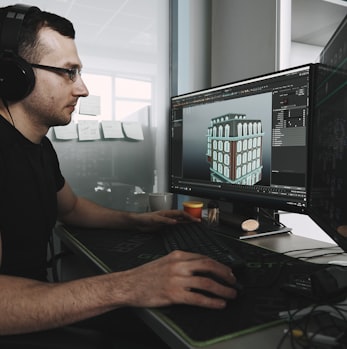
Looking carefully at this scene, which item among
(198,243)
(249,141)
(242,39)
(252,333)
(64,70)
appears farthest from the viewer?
(242,39)

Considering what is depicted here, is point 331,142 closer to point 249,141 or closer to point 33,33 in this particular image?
point 249,141

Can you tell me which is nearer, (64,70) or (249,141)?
(64,70)

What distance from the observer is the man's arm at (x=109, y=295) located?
22.9 inches

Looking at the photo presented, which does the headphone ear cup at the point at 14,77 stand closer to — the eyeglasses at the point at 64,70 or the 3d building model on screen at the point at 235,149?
the eyeglasses at the point at 64,70

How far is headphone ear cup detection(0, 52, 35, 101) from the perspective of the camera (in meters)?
0.90

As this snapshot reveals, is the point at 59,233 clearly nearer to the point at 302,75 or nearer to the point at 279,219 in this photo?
the point at 279,219

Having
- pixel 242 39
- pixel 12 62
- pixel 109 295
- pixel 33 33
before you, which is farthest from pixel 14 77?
pixel 242 39

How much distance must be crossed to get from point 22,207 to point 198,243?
47 centimetres

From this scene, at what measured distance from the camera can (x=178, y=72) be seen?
69.4 inches

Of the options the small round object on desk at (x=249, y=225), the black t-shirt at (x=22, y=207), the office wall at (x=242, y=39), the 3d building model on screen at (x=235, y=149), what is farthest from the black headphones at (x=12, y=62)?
the office wall at (x=242, y=39)

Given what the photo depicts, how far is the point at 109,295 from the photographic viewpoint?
59 centimetres

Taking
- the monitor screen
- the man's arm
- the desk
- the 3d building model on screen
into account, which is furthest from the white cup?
the man's arm

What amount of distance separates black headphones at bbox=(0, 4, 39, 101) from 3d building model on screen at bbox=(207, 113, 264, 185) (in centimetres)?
64

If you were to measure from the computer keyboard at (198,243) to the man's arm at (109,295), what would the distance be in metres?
0.14
